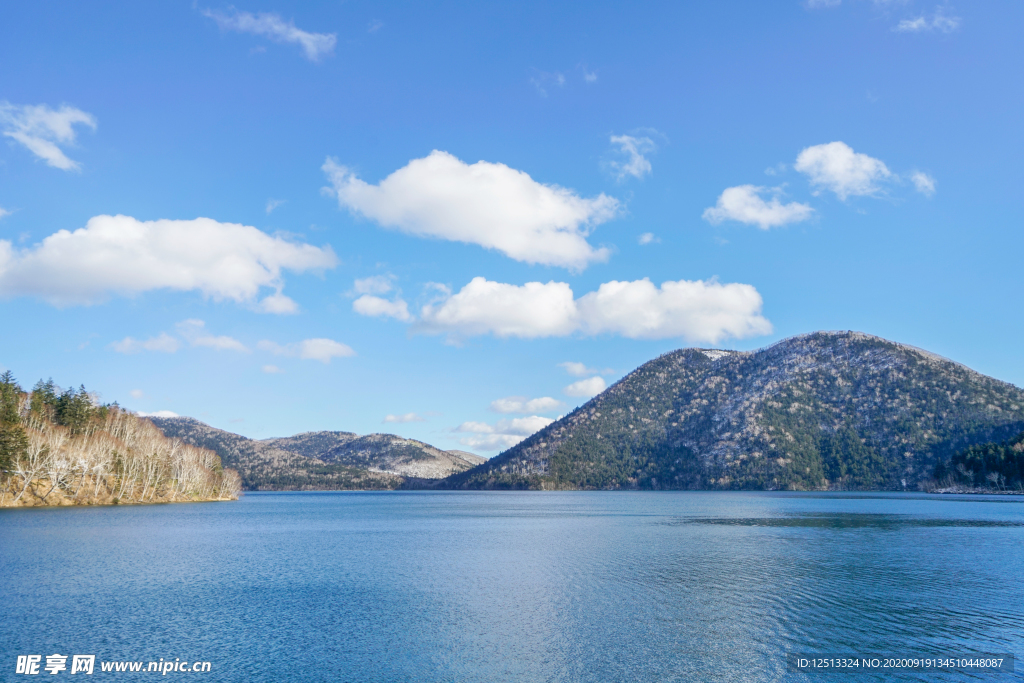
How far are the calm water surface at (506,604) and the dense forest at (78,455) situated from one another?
5733 cm

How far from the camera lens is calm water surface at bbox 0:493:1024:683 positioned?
101ft

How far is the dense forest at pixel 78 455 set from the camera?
128375mm

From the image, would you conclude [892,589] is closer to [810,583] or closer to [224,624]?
[810,583]

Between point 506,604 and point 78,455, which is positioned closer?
point 506,604

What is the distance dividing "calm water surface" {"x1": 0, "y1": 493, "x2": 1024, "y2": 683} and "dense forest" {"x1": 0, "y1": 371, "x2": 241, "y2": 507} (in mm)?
57327

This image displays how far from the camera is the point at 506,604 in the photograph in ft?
142

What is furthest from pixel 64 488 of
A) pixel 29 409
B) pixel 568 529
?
pixel 568 529

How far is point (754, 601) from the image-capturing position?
43531 mm

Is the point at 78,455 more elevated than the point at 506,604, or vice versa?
the point at 78,455

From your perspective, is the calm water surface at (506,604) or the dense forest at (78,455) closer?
the calm water surface at (506,604)

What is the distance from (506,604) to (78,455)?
136m

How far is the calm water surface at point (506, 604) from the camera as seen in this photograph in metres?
30.8

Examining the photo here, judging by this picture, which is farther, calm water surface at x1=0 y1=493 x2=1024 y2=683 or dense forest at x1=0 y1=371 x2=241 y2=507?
dense forest at x1=0 y1=371 x2=241 y2=507

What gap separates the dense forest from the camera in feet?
421
